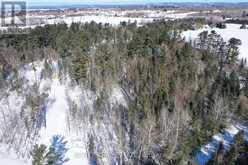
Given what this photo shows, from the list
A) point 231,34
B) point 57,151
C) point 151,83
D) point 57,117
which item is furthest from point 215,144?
point 231,34

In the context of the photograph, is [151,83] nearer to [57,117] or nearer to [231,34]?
Result: [57,117]

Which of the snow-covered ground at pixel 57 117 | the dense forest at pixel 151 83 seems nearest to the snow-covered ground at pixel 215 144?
the dense forest at pixel 151 83

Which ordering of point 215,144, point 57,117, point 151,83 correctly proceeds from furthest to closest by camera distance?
point 151,83 < point 57,117 < point 215,144

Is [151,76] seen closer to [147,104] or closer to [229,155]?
[147,104]

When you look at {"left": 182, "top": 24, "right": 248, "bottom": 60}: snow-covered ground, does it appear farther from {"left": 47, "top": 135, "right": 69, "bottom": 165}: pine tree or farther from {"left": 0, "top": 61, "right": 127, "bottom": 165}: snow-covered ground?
{"left": 47, "top": 135, "right": 69, "bottom": 165}: pine tree

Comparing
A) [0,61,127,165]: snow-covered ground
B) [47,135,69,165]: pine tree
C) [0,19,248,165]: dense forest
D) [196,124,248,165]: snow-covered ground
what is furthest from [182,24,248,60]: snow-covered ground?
[47,135,69,165]: pine tree
